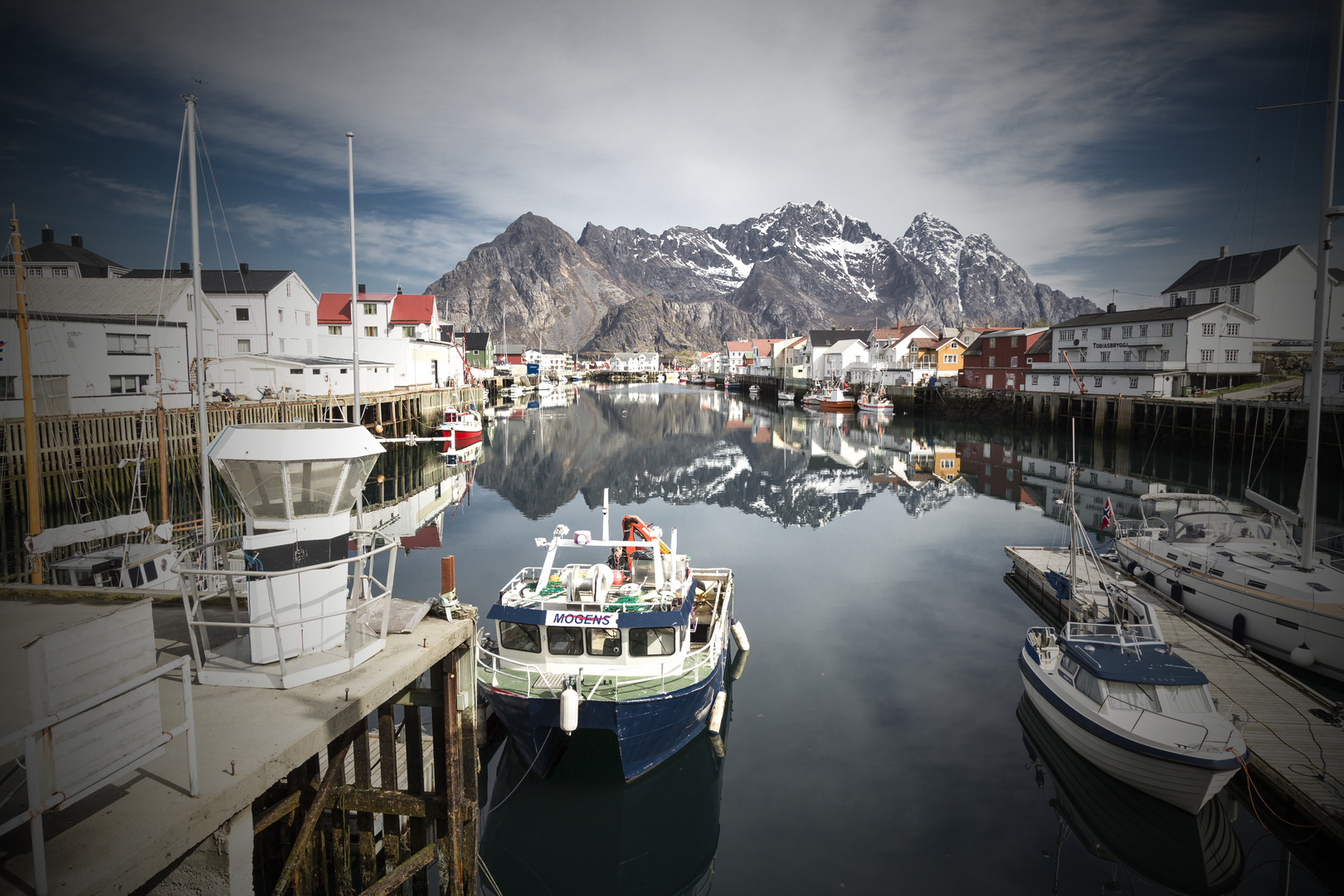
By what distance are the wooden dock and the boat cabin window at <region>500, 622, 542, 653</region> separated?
11.4 m

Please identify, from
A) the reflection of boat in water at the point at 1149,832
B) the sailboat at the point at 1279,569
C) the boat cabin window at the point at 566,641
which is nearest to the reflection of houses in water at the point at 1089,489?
the sailboat at the point at 1279,569

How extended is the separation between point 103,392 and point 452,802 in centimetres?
3996

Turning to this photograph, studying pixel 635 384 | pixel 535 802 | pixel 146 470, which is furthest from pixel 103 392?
pixel 635 384

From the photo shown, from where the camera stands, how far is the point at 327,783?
22.3 feet

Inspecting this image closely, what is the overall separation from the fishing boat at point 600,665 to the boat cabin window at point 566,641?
15 mm

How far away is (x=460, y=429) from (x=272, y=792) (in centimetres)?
4997

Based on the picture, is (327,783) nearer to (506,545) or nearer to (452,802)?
(452,802)

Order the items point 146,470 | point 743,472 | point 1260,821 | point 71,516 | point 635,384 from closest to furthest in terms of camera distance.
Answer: point 1260,821, point 71,516, point 146,470, point 743,472, point 635,384

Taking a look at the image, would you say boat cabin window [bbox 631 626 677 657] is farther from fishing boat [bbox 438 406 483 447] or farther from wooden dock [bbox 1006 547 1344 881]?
fishing boat [bbox 438 406 483 447]

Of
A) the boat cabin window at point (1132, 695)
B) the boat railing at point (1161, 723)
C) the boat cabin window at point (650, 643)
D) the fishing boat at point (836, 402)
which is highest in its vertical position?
the fishing boat at point (836, 402)

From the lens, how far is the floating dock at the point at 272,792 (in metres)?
4.04

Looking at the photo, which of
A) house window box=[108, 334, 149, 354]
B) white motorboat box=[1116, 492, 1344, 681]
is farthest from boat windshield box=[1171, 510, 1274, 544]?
house window box=[108, 334, 149, 354]

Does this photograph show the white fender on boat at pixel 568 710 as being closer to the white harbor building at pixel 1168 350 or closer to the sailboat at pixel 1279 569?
the sailboat at pixel 1279 569

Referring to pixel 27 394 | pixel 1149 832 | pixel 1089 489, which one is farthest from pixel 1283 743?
pixel 1089 489
